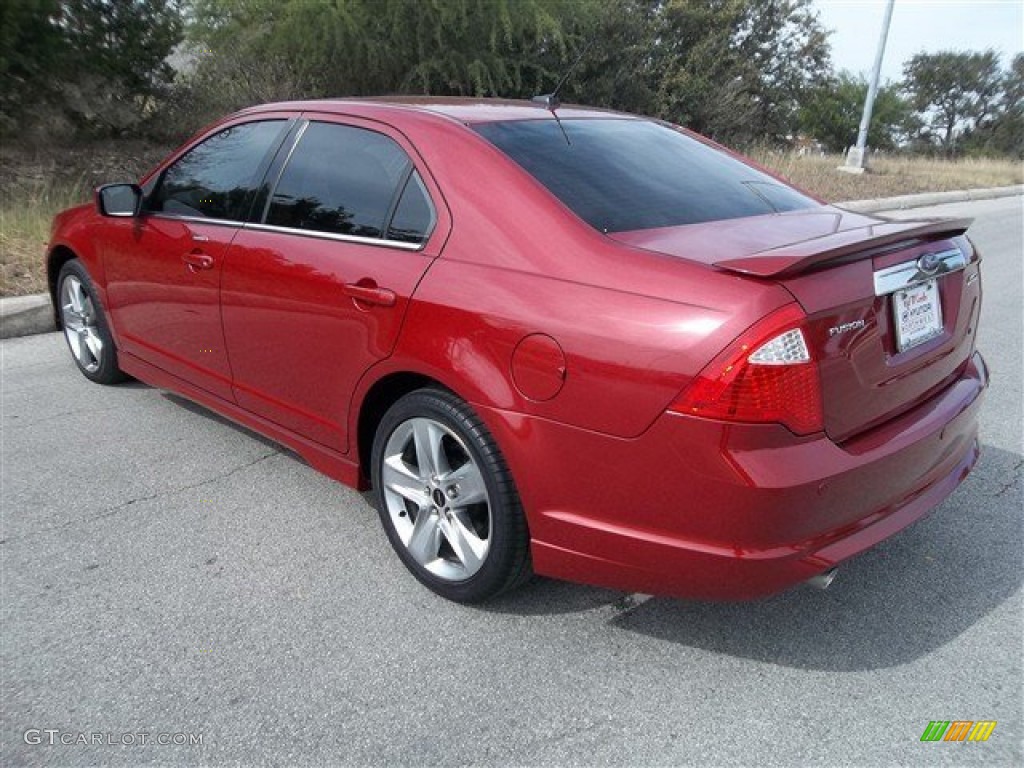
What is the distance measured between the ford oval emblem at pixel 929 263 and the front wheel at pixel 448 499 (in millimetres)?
1393

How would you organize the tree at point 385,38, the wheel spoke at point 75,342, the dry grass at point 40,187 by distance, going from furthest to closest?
the tree at point 385,38
the dry grass at point 40,187
the wheel spoke at point 75,342

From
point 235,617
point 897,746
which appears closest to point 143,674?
point 235,617

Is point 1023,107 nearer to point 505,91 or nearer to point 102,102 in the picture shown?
point 505,91

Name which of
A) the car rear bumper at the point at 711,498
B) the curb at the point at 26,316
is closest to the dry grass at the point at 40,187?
the curb at the point at 26,316

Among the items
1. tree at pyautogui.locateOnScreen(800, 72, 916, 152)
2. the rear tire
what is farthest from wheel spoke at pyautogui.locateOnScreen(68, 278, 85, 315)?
tree at pyautogui.locateOnScreen(800, 72, 916, 152)

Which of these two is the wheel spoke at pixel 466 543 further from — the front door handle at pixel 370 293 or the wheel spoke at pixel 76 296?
the wheel spoke at pixel 76 296

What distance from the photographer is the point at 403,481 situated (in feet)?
9.73

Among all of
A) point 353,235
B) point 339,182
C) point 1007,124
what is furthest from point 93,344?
point 1007,124

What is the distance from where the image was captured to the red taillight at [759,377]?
213 centimetres

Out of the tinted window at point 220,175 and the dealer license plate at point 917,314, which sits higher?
the tinted window at point 220,175

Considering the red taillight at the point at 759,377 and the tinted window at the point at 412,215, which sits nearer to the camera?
the red taillight at the point at 759,377

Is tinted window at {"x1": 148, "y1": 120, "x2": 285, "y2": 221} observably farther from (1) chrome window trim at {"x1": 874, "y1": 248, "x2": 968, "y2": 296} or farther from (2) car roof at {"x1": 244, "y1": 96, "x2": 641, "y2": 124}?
(1) chrome window trim at {"x1": 874, "y1": 248, "x2": 968, "y2": 296}

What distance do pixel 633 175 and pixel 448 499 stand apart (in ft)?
4.22

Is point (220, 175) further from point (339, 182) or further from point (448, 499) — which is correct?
point (448, 499)
